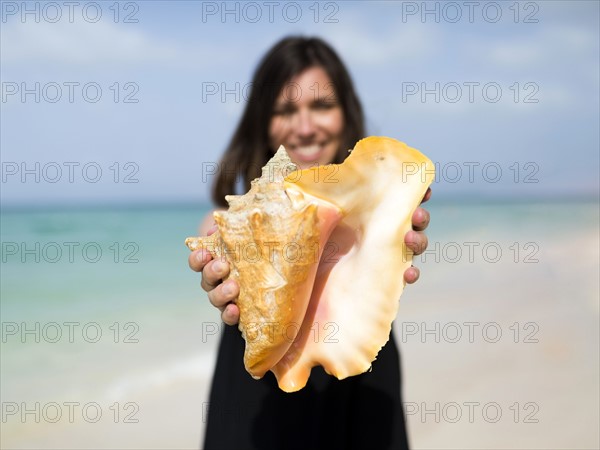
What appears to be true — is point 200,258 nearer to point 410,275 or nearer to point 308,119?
point 410,275

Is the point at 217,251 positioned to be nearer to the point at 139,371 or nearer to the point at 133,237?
the point at 139,371

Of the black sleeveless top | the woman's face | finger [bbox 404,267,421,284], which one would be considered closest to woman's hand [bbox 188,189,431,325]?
finger [bbox 404,267,421,284]

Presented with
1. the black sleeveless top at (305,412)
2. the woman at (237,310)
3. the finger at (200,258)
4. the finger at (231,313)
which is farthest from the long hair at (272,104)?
the finger at (231,313)

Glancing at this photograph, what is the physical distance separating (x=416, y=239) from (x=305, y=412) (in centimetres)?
91

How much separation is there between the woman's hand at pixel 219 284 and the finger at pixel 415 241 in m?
0.37

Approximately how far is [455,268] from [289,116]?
3355mm

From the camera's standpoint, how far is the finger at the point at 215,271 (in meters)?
1.07

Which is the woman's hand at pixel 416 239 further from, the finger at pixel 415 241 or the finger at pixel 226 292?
the finger at pixel 226 292

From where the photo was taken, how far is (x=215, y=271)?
1073 millimetres

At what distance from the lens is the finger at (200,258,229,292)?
42.2 inches

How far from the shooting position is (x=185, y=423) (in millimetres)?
2623

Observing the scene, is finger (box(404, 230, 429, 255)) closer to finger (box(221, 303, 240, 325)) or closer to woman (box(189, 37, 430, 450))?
woman (box(189, 37, 430, 450))

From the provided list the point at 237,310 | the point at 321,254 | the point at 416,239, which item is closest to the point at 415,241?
the point at 416,239

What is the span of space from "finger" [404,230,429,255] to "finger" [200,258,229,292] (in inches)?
15.0
